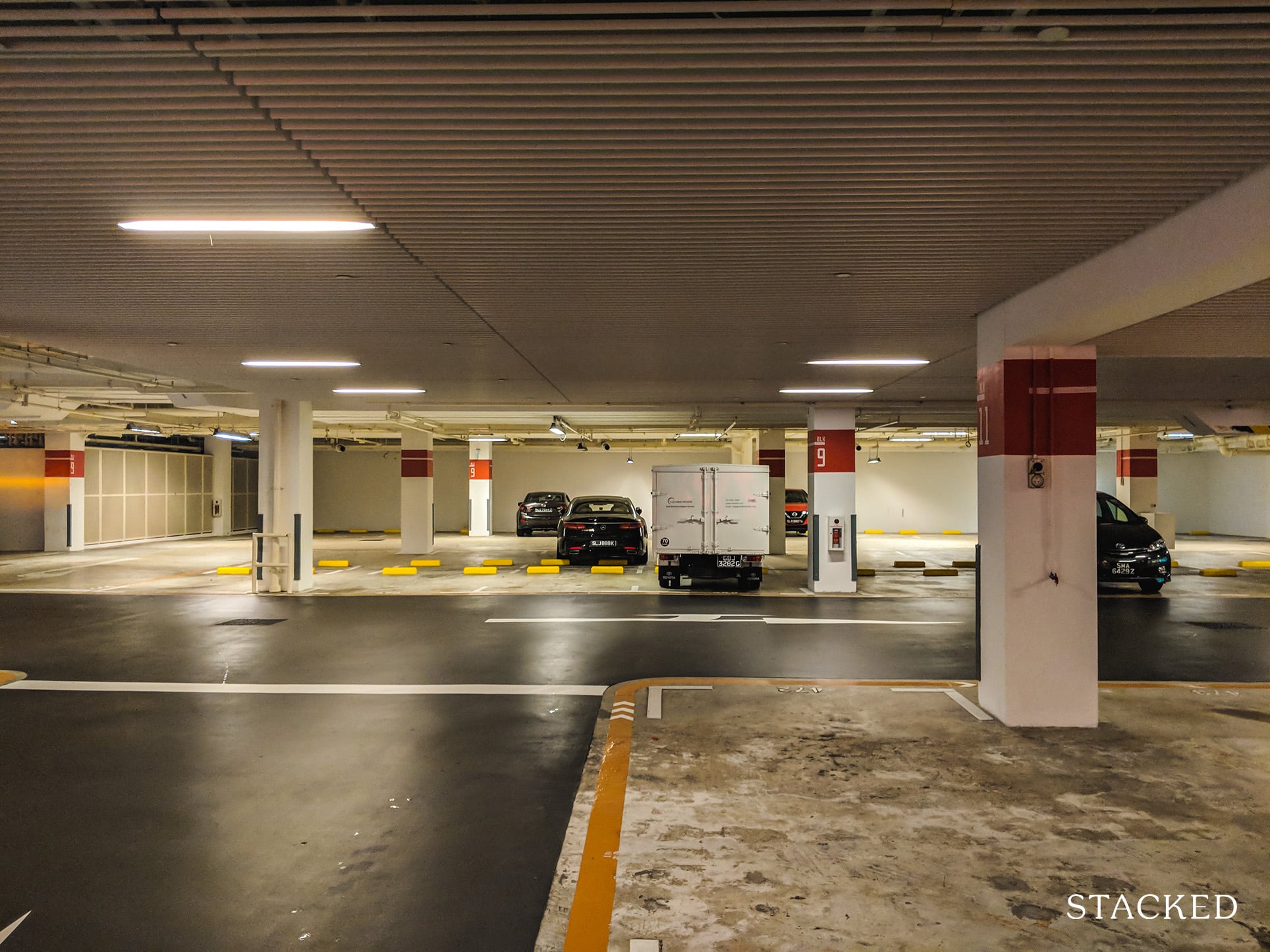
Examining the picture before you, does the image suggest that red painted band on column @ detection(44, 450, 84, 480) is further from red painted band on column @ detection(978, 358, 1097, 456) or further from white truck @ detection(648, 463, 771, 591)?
red painted band on column @ detection(978, 358, 1097, 456)

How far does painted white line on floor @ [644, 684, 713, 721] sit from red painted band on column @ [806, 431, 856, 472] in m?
6.61

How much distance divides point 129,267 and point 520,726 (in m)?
4.16

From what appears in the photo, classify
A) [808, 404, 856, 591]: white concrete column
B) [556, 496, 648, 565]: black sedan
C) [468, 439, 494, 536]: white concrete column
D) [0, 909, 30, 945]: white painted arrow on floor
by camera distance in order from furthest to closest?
[468, 439, 494, 536]: white concrete column, [556, 496, 648, 565]: black sedan, [808, 404, 856, 591]: white concrete column, [0, 909, 30, 945]: white painted arrow on floor

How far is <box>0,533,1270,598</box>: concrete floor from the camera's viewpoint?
1188 centimetres

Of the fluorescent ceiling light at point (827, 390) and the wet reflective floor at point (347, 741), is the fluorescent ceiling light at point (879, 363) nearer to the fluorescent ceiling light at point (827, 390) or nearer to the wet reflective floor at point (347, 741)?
the fluorescent ceiling light at point (827, 390)

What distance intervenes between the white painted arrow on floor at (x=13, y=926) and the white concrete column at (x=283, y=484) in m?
9.17

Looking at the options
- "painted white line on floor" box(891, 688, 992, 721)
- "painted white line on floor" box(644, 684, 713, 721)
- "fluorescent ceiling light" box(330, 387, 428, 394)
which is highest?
"fluorescent ceiling light" box(330, 387, 428, 394)

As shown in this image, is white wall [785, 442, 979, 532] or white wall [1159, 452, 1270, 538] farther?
white wall [785, 442, 979, 532]

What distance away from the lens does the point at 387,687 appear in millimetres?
6074

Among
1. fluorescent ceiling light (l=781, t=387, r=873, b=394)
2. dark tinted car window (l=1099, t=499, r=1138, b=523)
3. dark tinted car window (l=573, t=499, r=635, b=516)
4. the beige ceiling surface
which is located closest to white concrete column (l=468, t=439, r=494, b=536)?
dark tinted car window (l=573, t=499, r=635, b=516)

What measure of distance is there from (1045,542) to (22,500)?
922 inches

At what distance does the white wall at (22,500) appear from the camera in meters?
18.2

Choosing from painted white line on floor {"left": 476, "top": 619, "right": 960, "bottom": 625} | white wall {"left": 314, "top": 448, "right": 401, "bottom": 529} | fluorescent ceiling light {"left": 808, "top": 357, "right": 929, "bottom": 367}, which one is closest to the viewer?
fluorescent ceiling light {"left": 808, "top": 357, "right": 929, "bottom": 367}

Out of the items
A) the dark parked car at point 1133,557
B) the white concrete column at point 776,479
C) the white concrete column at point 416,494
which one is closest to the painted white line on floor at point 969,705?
the dark parked car at point 1133,557
